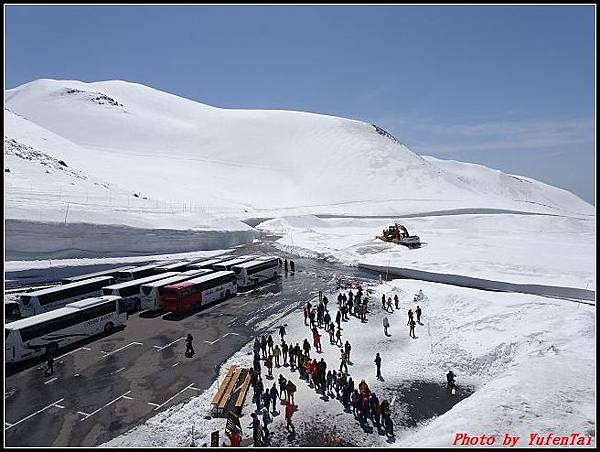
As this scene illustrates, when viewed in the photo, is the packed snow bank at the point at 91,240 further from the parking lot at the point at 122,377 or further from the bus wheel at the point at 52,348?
the bus wheel at the point at 52,348

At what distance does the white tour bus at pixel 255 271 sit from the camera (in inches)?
1171

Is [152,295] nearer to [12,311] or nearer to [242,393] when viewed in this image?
[12,311]

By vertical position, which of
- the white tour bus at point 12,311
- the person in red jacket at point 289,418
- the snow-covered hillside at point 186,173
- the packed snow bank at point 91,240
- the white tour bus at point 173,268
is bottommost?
the person in red jacket at point 289,418

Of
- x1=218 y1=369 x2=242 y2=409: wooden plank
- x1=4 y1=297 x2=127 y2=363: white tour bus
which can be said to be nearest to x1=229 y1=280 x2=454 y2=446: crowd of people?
x1=218 y1=369 x2=242 y2=409: wooden plank

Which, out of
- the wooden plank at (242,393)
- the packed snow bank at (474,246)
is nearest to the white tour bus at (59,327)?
the wooden plank at (242,393)

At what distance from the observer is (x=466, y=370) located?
16.1 meters

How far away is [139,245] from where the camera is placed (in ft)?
132

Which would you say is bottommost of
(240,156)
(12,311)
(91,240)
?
(12,311)

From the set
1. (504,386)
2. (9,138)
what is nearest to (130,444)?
(504,386)

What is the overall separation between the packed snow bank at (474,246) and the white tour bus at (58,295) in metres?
22.0

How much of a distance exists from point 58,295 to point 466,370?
20.5 meters

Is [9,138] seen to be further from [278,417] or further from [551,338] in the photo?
[551,338]

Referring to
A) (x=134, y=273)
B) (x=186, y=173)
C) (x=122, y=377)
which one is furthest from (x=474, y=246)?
(x=186, y=173)

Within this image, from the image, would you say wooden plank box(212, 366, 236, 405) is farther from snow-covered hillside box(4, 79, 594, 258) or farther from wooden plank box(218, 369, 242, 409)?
snow-covered hillside box(4, 79, 594, 258)
